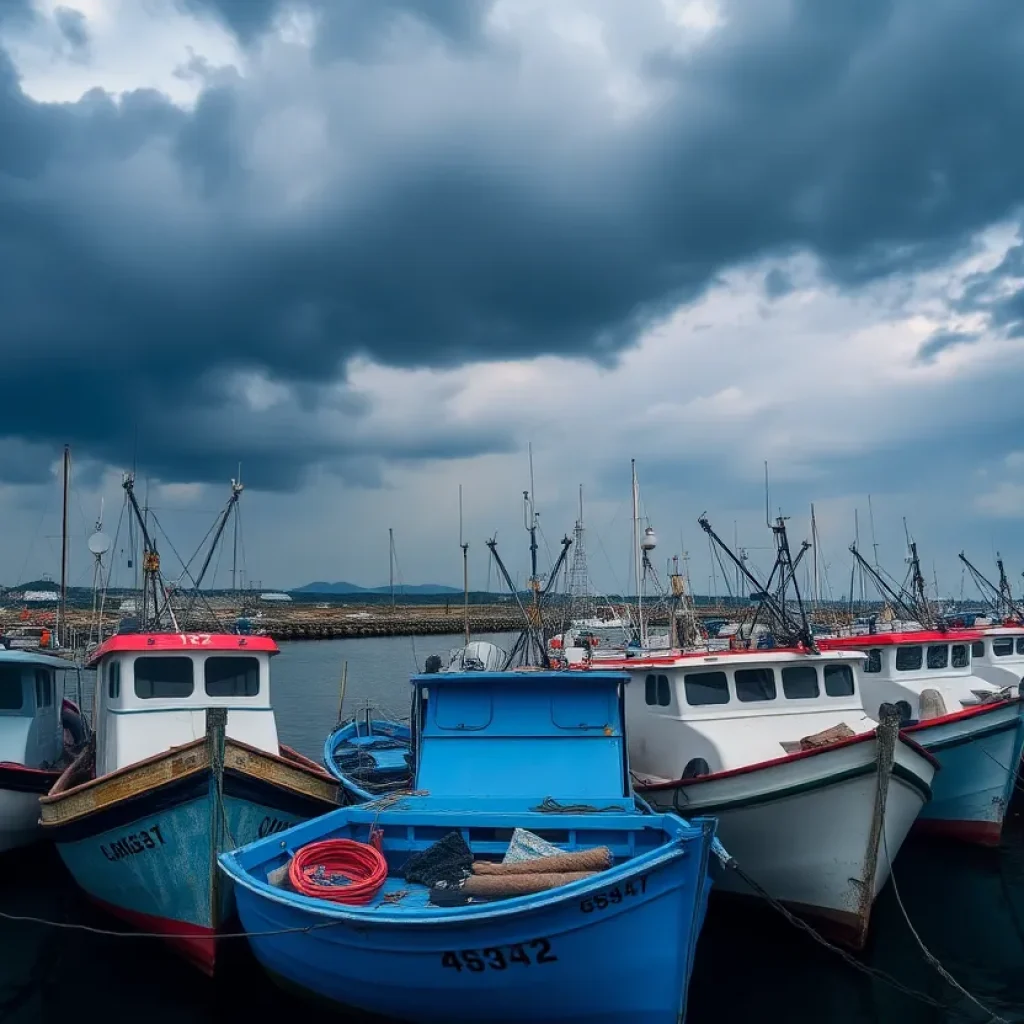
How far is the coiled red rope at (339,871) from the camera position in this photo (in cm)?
973

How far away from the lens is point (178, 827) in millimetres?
11570

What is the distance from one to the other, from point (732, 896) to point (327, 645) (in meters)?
80.2

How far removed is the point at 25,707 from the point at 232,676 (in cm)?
557

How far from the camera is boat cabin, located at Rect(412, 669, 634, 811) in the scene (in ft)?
41.5

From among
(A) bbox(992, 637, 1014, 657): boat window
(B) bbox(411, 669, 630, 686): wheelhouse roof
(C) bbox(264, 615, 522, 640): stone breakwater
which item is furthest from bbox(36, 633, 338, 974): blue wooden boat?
(C) bbox(264, 615, 522, 640): stone breakwater

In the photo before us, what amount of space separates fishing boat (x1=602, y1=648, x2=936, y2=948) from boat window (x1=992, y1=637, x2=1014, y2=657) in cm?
1092

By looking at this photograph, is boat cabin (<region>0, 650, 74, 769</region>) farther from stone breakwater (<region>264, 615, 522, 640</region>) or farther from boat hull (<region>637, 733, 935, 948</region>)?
stone breakwater (<region>264, 615, 522, 640</region>)

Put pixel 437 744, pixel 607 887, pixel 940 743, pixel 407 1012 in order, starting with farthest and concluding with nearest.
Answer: pixel 940 743 < pixel 437 744 < pixel 407 1012 < pixel 607 887

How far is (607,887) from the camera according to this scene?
27.6 feet

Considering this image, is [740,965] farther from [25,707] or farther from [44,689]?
[44,689]

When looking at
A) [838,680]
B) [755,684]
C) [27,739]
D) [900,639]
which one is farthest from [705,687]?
[27,739]

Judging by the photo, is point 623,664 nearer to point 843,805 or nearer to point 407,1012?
point 843,805

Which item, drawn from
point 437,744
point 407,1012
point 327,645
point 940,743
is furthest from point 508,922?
point 327,645

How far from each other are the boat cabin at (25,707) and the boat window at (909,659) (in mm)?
17565
